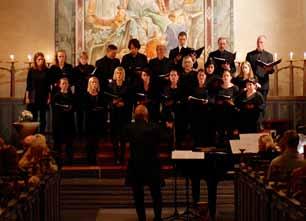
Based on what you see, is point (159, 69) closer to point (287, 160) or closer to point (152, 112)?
point (152, 112)

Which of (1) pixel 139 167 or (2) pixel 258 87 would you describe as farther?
(2) pixel 258 87

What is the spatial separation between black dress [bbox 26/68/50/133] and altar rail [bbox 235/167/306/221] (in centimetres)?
492

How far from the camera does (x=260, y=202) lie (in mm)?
6039

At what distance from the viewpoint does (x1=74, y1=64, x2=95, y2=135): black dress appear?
11562 mm

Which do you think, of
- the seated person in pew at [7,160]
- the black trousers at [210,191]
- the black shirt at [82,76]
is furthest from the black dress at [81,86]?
the seated person in pew at [7,160]

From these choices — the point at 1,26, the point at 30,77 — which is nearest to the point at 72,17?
the point at 1,26

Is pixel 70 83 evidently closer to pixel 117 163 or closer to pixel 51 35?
pixel 117 163

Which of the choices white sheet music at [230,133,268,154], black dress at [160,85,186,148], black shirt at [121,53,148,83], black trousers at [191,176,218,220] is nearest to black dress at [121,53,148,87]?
black shirt at [121,53,148,83]

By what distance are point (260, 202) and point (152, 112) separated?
18.7 ft

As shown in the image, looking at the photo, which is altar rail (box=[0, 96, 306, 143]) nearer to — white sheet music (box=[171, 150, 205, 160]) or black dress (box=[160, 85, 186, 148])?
black dress (box=[160, 85, 186, 148])

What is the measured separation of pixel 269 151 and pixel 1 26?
8.20m

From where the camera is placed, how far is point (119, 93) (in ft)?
37.4

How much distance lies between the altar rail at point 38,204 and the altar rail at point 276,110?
6143 millimetres

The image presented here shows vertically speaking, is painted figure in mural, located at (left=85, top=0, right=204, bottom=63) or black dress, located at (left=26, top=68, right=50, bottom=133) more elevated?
painted figure in mural, located at (left=85, top=0, right=204, bottom=63)
